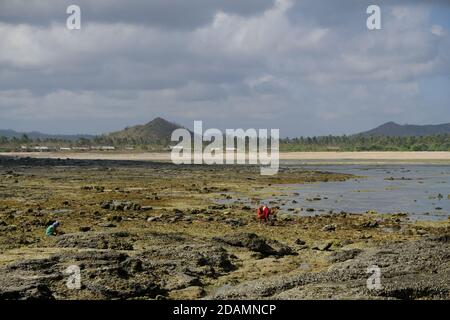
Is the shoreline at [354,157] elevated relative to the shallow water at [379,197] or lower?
elevated

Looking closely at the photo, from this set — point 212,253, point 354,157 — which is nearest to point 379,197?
point 212,253

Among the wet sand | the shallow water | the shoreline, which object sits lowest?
the shallow water

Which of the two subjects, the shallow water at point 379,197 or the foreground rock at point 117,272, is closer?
the foreground rock at point 117,272

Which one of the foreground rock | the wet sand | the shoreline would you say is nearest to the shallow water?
the wet sand

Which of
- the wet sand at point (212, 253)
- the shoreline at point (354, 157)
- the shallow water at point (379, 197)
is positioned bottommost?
the shallow water at point (379, 197)

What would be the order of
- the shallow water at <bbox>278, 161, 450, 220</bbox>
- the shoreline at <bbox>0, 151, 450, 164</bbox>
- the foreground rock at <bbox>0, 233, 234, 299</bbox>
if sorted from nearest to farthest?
the foreground rock at <bbox>0, 233, 234, 299</bbox> → the shallow water at <bbox>278, 161, 450, 220</bbox> → the shoreline at <bbox>0, 151, 450, 164</bbox>

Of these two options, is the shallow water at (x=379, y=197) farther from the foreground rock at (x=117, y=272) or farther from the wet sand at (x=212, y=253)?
the foreground rock at (x=117, y=272)

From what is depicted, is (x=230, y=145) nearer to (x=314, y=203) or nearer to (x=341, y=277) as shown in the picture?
(x=314, y=203)

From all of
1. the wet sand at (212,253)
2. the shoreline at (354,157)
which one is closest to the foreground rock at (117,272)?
the wet sand at (212,253)

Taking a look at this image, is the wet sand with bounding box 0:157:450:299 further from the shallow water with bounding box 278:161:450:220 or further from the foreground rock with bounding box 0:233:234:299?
the shallow water with bounding box 278:161:450:220

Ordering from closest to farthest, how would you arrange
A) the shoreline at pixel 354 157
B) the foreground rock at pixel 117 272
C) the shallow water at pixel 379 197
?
the foreground rock at pixel 117 272
the shallow water at pixel 379 197
the shoreline at pixel 354 157

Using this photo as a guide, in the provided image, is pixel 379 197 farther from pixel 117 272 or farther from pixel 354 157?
pixel 354 157

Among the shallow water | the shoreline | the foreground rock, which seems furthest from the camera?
the shoreline
